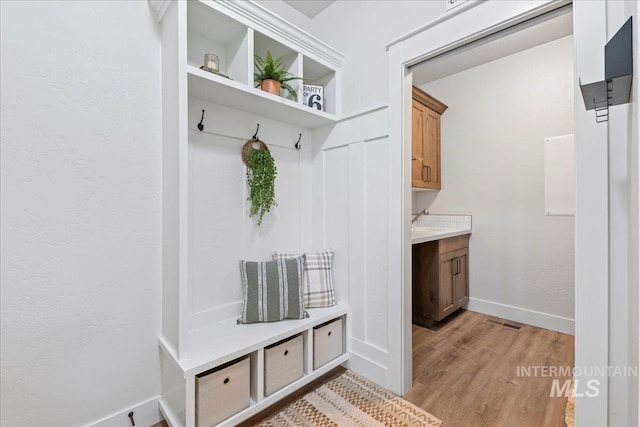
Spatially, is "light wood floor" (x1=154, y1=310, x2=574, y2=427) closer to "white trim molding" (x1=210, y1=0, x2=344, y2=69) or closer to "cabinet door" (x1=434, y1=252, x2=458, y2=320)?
"cabinet door" (x1=434, y1=252, x2=458, y2=320)

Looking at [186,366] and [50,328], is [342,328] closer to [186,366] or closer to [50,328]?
[186,366]

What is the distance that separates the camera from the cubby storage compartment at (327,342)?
186 cm

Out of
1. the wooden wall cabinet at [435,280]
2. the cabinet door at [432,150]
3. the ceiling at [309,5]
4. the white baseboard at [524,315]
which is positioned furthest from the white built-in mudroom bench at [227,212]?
the white baseboard at [524,315]

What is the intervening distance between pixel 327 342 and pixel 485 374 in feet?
3.71

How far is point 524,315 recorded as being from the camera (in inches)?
113

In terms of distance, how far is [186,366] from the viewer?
1.31 meters

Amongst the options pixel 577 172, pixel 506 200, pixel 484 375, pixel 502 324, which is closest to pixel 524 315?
pixel 502 324

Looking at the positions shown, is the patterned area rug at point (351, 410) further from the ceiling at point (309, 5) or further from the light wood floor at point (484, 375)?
the ceiling at point (309, 5)

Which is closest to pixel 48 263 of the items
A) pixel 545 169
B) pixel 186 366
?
pixel 186 366

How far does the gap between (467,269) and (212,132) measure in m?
3.00

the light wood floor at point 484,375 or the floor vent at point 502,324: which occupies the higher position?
the floor vent at point 502,324

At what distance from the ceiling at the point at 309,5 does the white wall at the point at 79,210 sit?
119cm

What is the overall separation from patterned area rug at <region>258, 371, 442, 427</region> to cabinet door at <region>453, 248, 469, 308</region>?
161 centimetres

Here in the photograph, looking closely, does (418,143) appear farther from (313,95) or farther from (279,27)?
(279,27)
